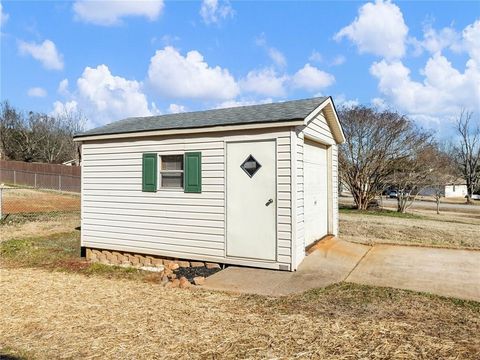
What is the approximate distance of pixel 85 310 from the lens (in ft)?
14.9

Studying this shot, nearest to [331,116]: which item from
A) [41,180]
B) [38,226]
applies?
[38,226]

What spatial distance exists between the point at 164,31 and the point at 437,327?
10.1m

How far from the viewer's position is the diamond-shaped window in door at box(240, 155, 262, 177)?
20.0ft

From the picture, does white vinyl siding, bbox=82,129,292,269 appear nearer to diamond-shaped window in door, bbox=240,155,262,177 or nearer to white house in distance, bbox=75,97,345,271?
white house in distance, bbox=75,97,345,271

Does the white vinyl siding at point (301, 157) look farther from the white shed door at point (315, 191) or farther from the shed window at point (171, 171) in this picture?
the shed window at point (171, 171)

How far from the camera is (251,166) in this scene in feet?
20.0

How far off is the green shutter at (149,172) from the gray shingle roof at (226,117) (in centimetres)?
58

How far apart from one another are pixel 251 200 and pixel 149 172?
230 cm

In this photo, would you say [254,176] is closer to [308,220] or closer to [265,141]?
[265,141]

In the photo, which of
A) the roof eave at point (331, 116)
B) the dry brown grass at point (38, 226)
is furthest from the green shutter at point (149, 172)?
the dry brown grass at point (38, 226)

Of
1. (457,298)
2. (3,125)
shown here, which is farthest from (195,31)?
(3,125)

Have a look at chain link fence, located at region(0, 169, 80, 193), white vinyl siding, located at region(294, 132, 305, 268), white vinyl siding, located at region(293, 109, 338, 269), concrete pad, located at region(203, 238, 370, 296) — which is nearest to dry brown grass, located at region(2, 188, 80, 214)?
chain link fence, located at region(0, 169, 80, 193)

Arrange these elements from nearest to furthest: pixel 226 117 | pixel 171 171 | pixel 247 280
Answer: pixel 247 280
pixel 226 117
pixel 171 171

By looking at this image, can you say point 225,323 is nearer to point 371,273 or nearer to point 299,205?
point 299,205
